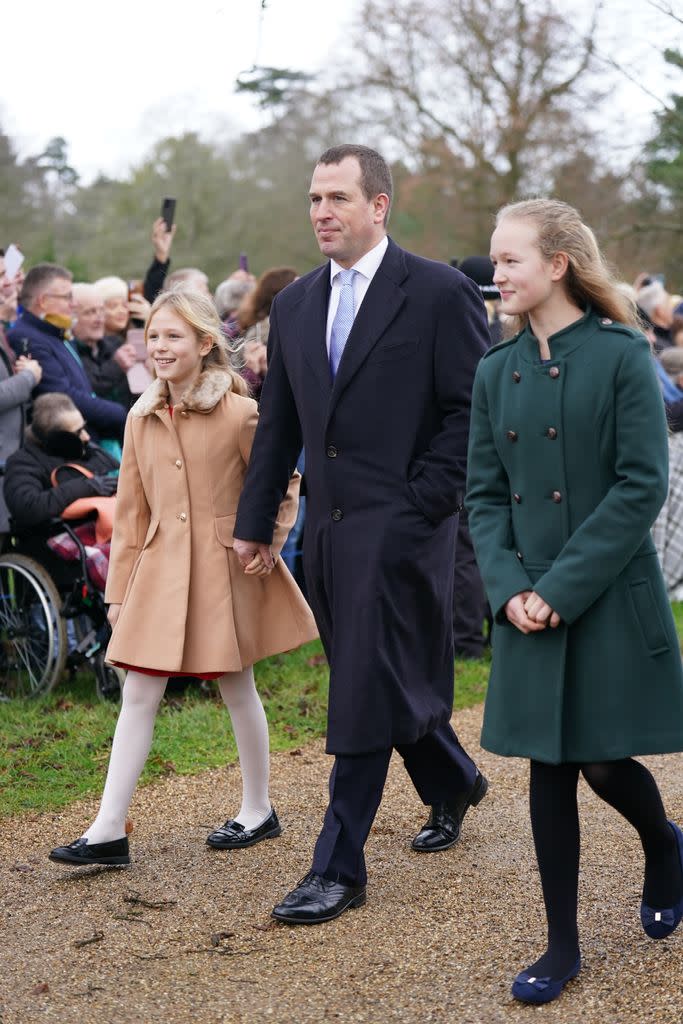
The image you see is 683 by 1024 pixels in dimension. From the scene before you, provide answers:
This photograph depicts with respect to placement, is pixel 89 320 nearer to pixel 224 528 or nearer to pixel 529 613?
pixel 224 528

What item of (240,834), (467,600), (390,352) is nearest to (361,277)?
(390,352)

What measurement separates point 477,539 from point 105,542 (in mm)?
3548

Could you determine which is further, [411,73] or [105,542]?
[411,73]

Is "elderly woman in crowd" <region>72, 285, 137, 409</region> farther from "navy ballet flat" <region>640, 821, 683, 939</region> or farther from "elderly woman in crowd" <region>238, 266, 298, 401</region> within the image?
"navy ballet flat" <region>640, 821, 683, 939</region>

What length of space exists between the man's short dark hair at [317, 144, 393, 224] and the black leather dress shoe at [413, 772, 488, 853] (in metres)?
1.95

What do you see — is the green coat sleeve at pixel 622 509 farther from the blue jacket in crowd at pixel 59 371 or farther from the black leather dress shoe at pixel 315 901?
the blue jacket in crowd at pixel 59 371

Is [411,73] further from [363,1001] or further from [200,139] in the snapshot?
[363,1001]

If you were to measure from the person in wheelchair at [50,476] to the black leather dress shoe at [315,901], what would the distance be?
10.3 feet

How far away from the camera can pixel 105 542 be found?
6.86 m

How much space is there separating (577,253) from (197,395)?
1.66 metres

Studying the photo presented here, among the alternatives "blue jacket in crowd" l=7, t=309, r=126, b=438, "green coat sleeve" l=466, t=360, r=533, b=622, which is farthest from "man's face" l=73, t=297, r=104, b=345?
"green coat sleeve" l=466, t=360, r=533, b=622

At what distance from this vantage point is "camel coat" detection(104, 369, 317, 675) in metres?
4.64

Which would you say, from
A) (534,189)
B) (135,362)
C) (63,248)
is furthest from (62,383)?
(63,248)

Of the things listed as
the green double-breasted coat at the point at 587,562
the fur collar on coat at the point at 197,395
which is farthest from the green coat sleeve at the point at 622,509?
the fur collar on coat at the point at 197,395
